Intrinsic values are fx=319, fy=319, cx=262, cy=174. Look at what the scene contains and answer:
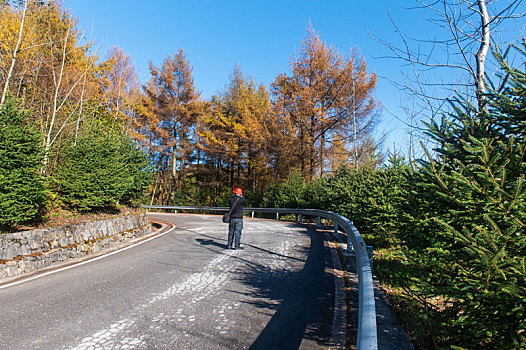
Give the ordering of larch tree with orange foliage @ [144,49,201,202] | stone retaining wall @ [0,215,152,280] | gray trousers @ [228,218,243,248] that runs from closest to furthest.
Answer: stone retaining wall @ [0,215,152,280], gray trousers @ [228,218,243,248], larch tree with orange foliage @ [144,49,201,202]

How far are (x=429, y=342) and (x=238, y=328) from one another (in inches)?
84.9

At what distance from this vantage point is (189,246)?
9.68 meters

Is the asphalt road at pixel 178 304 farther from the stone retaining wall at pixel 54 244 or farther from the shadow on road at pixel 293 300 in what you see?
the stone retaining wall at pixel 54 244

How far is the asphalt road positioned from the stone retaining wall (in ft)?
2.54

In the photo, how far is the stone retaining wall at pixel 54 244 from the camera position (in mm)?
6781

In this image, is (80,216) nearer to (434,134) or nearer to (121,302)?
(121,302)

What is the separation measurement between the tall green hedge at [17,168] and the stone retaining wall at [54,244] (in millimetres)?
582

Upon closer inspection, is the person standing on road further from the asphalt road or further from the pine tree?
the pine tree

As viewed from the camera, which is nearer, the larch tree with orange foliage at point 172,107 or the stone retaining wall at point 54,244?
the stone retaining wall at point 54,244

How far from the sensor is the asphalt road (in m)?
3.69

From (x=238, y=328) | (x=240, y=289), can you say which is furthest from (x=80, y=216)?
(x=238, y=328)

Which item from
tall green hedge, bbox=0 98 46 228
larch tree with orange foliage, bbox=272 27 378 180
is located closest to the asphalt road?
tall green hedge, bbox=0 98 46 228

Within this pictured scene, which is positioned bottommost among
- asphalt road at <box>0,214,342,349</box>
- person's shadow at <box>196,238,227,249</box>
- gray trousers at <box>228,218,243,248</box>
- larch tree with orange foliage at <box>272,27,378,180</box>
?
asphalt road at <box>0,214,342,349</box>

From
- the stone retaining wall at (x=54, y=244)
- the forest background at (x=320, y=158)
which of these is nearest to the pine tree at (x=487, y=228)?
the forest background at (x=320, y=158)
